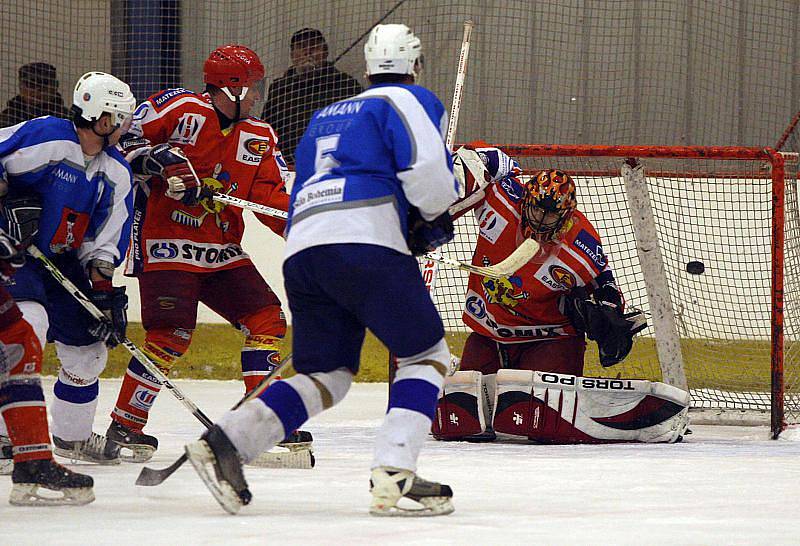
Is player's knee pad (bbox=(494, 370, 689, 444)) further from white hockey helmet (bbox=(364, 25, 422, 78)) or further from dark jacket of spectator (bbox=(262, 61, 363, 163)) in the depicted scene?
dark jacket of spectator (bbox=(262, 61, 363, 163))

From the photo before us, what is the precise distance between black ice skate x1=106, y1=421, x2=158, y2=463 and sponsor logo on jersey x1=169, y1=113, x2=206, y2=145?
0.84 metres

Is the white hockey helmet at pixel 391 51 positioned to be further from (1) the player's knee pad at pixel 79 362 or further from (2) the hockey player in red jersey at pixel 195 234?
(1) the player's knee pad at pixel 79 362

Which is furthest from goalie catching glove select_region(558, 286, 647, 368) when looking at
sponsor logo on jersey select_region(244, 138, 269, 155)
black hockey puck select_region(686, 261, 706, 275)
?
sponsor logo on jersey select_region(244, 138, 269, 155)

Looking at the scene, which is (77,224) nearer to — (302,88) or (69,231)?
(69,231)

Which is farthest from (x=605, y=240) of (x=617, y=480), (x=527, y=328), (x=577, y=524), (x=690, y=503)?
(x=577, y=524)

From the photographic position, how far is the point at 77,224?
3238 mm

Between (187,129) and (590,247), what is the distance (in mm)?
1393

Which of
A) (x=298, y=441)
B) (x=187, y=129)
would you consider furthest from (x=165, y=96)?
(x=298, y=441)

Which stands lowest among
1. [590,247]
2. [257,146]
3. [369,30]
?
[590,247]

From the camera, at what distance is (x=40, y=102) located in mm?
6172

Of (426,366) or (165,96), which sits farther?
(165,96)

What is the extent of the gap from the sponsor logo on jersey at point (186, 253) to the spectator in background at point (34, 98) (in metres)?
2.71

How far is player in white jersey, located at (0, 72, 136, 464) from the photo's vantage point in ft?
10.2

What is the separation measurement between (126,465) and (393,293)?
1.31 meters
